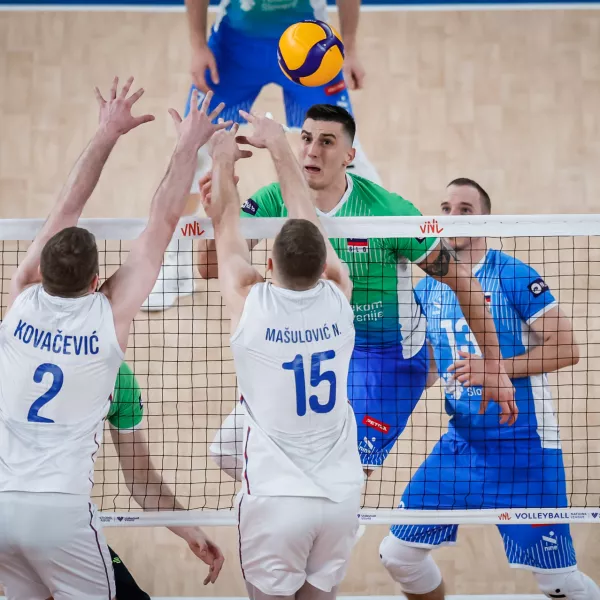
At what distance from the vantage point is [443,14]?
801 cm

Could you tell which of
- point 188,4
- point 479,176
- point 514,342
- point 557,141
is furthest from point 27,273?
point 557,141

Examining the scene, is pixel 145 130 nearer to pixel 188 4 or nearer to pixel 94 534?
pixel 188 4

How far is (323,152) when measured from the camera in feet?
16.7

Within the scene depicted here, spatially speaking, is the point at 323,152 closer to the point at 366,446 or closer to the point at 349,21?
the point at 366,446

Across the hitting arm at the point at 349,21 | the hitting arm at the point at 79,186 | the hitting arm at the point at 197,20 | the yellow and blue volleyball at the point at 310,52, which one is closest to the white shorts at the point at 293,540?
the hitting arm at the point at 79,186

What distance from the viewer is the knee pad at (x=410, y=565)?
491cm

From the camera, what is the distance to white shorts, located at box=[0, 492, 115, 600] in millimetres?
3268

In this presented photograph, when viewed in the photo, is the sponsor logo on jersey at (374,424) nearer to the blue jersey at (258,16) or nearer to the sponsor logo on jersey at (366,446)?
the sponsor logo on jersey at (366,446)

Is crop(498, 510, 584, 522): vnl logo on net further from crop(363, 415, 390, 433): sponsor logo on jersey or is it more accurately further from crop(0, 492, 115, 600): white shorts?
crop(0, 492, 115, 600): white shorts

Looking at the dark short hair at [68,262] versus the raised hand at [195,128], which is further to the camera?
the raised hand at [195,128]

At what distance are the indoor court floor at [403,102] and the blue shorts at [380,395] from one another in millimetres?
2632

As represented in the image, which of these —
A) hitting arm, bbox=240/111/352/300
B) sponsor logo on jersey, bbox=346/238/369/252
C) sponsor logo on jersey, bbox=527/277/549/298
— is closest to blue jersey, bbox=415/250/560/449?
sponsor logo on jersey, bbox=527/277/549/298

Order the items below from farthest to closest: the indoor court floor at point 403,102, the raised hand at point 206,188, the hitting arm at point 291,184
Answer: the indoor court floor at point 403,102 → the raised hand at point 206,188 → the hitting arm at point 291,184

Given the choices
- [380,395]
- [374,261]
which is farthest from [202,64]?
[380,395]
